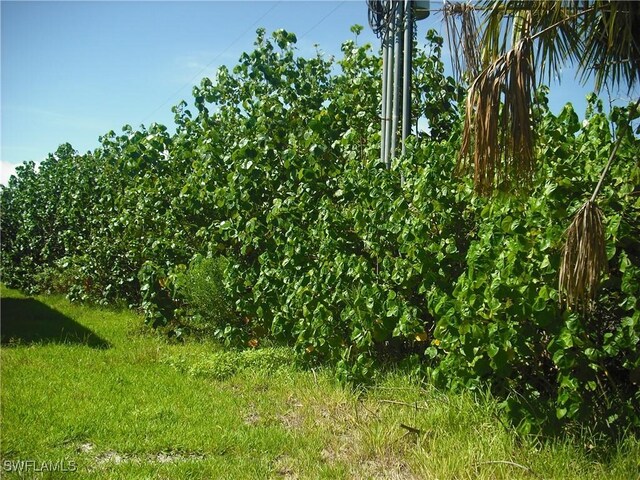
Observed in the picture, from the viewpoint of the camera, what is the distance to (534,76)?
394cm

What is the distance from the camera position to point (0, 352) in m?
7.73

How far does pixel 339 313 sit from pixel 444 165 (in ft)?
5.87

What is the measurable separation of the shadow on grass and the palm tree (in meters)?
5.93

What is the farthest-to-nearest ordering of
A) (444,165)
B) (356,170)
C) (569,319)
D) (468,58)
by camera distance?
(356,170) → (444,165) → (468,58) → (569,319)

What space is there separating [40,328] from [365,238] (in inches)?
228

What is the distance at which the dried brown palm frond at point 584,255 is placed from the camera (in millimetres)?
3496

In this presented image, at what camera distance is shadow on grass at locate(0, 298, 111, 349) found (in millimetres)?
8508

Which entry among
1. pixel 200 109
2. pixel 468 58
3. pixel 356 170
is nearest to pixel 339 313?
pixel 356 170

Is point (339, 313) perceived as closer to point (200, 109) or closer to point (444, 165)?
point (444, 165)

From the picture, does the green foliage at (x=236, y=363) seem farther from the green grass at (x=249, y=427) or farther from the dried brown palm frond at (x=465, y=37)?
the dried brown palm frond at (x=465, y=37)

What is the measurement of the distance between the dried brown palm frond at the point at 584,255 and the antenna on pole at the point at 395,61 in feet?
9.49

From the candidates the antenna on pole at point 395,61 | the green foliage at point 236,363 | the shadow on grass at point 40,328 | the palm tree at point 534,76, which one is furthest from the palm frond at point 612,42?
the shadow on grass at point 40,328

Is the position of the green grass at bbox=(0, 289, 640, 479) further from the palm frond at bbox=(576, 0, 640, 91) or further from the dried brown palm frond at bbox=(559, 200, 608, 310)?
the palm frond at bbox=(576, 0, 640, 91)

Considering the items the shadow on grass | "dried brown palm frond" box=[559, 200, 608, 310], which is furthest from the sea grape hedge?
the shadow on grass
